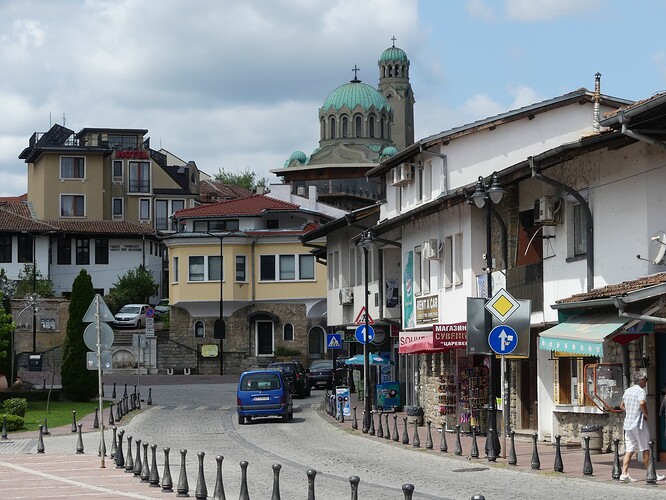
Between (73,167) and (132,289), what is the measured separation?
12.0 meters

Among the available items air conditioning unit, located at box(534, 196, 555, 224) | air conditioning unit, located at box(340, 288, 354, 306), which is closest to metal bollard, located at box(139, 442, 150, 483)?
air conditioning unit, located at box(534, 196, 555, 224)

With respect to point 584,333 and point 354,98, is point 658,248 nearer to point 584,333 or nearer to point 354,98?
point 584,333

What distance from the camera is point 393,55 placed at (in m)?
150

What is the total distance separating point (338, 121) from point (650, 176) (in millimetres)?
98383

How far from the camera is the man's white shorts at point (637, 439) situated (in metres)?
20.5

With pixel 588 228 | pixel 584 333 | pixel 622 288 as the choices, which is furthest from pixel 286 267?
pixel 622 288

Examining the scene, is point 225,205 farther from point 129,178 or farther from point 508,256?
point 508,256

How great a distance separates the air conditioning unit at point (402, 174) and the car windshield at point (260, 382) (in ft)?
24.5

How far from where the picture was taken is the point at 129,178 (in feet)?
319

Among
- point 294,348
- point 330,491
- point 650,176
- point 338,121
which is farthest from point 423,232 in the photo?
point 338,121

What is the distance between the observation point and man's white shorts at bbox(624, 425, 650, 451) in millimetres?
20516

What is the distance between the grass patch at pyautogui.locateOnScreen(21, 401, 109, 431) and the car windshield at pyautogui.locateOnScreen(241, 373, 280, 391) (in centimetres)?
582

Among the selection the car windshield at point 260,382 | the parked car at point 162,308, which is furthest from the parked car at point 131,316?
the car windshield at point 260,382

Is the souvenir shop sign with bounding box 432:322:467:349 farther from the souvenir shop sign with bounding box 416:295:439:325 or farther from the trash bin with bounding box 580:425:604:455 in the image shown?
the trash bin with bounding box 580:425:604:455
